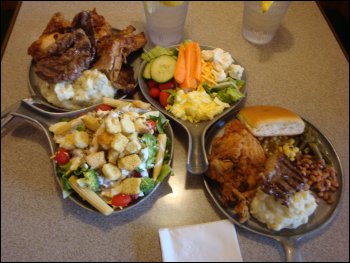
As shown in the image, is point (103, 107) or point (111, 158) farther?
point (103, 107)

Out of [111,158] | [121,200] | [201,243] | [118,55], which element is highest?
[118,55]

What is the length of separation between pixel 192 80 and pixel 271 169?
1.77 feet

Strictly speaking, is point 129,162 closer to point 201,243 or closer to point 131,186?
point 131,186

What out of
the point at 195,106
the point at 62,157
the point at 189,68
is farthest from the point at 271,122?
the point at 62,157

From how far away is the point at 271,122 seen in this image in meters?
1.08

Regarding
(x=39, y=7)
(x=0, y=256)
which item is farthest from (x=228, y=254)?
(x=39, y=7)

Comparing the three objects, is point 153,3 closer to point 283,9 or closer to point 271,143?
point 283,9

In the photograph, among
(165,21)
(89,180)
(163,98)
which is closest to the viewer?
(89,180)

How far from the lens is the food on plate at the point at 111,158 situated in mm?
931

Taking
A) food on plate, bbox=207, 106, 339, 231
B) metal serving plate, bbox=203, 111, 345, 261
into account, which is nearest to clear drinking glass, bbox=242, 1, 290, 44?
food on plate, bbox=207, 106, 339, 231

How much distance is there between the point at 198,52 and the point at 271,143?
0.54m

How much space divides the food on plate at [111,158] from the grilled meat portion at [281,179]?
1.14ft

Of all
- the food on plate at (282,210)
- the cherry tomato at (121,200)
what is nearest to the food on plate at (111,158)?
the cherry tomato at (121,200)

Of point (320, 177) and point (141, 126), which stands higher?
point (141, 126)
